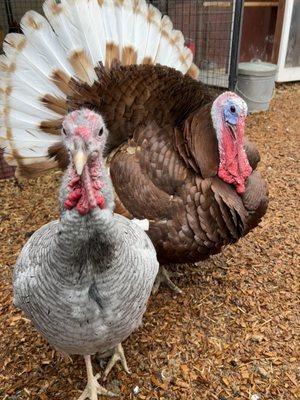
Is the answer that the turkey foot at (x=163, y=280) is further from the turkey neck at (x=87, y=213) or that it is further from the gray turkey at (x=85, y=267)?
the turkey neck at (x=87, y=213)

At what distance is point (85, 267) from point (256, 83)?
528 cm

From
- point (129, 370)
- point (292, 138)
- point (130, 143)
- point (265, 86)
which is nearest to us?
point (129, 370)

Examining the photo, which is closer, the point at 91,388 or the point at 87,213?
the point at 87,213

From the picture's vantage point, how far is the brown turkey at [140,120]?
2.64 meters

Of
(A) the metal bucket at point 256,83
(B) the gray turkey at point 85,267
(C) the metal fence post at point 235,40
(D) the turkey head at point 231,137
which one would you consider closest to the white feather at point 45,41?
(D) the turkey head at point 231,137

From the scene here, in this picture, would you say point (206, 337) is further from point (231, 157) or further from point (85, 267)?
point (85, 267)

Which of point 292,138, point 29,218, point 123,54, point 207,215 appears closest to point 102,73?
point 123,54

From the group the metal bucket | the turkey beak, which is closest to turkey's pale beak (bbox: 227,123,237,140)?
the turkey beak

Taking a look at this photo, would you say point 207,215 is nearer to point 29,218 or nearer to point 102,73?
point 102,73

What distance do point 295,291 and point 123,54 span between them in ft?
7.17

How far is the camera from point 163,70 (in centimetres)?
297

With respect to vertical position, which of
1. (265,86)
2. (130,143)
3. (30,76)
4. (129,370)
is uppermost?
(30,76)

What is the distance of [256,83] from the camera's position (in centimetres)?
625

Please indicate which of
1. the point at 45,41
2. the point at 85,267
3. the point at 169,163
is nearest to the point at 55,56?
the point at 45,41
